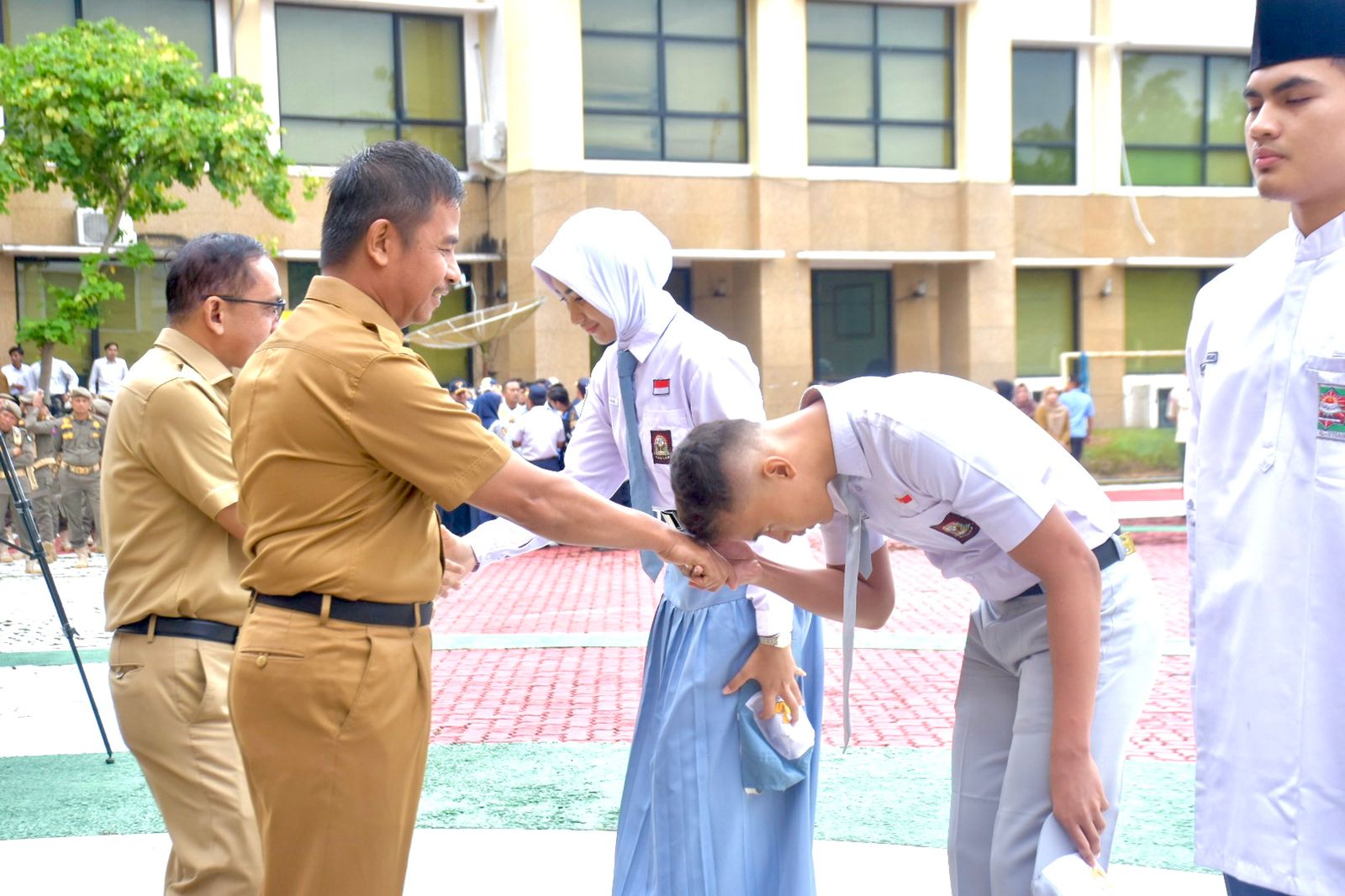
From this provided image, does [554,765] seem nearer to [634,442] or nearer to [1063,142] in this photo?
[634,442]

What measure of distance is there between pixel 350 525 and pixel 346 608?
17 centimetres

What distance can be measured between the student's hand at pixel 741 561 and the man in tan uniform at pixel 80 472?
1367 centimetres

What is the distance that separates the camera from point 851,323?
28203 mm

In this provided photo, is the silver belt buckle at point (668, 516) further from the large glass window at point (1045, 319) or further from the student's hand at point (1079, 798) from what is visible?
the large glass window at point (1045, 319)

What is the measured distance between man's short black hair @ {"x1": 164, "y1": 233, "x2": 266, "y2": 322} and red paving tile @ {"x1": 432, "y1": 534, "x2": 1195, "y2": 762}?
12.5 feet

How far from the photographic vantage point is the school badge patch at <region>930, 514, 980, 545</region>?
294 centimetres

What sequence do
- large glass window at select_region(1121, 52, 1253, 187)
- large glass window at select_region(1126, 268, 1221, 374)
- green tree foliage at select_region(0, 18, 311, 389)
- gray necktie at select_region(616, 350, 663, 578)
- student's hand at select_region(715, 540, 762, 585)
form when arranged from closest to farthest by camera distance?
student's hand at select_region(715, 540, 762, 585)
gray necktie at select_region(616, 350, 663, 578)
green tree foliage at select_region(0, 18, 311, 389)
large glass window at select_region(1121, 52, 1253, 187)
large glass window at select_region(1126, 268, 1221, 374)

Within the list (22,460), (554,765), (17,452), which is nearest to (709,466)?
(554,765)

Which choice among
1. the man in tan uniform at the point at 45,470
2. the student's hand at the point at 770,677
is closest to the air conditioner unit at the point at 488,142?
the man in tan uniform at the point at 45,470

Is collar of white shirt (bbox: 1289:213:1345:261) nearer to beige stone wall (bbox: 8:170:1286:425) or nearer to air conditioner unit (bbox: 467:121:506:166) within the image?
beige stone wall (bbox: 8:170:1286:425)

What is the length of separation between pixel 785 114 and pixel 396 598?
24.0 meters

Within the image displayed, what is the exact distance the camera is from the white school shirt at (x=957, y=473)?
2.78 metres

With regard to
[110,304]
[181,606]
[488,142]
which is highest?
[488,142]

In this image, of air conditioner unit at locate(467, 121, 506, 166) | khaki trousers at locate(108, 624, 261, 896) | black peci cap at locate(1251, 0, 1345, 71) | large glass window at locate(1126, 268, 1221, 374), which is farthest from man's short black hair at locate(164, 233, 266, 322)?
large glass window at locate(1126, 268, 1221, 374)
